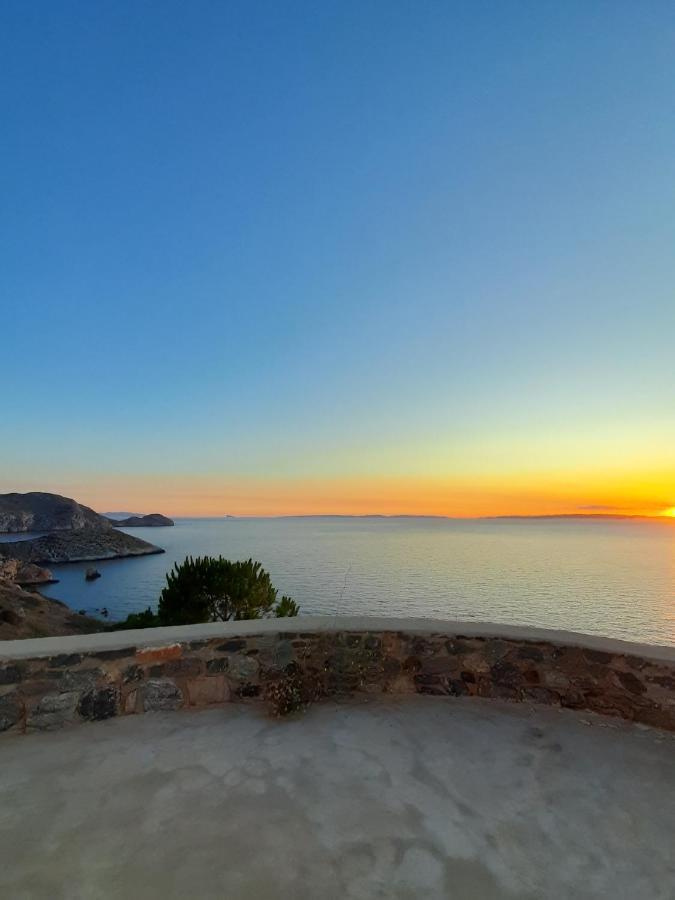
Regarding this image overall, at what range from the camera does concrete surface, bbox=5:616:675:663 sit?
4.10m

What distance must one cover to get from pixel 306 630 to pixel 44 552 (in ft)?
272

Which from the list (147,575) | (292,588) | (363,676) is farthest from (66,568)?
(363,676)

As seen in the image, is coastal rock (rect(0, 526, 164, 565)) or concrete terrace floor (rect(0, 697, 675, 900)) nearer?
concrete terrace floor (rect(0, 697, 675, 900))

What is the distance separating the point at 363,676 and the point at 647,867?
104 inches

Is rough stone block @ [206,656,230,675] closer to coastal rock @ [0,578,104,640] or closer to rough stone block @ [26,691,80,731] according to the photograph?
rough stone block @ [26,691,80,731]

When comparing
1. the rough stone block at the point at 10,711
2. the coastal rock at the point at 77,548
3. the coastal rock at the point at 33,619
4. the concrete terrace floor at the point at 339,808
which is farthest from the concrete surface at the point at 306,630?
the coastal rock at the point at 77,548

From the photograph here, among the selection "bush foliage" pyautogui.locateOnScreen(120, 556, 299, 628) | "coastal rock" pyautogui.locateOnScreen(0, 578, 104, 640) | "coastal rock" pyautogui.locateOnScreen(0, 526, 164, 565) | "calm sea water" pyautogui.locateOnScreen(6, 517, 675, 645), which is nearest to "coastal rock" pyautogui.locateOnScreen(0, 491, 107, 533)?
"coastal rock" pyautogui.locateOnScreen(0, 526, 164, 565)

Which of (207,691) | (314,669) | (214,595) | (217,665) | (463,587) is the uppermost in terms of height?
(217,665)

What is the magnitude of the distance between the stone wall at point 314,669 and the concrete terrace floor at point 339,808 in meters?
0.22

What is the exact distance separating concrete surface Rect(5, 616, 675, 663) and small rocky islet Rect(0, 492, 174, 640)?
1613 cm

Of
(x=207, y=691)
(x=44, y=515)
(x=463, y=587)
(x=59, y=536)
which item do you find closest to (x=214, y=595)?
(x=207, y=691)

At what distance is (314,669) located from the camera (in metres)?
4.67

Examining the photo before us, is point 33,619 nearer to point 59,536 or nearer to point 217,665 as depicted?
point 217,665

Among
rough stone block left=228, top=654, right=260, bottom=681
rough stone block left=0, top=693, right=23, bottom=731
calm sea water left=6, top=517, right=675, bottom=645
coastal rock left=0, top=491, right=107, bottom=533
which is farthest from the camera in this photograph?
coastal rock left=0, top=491, right=107, bottom=533
